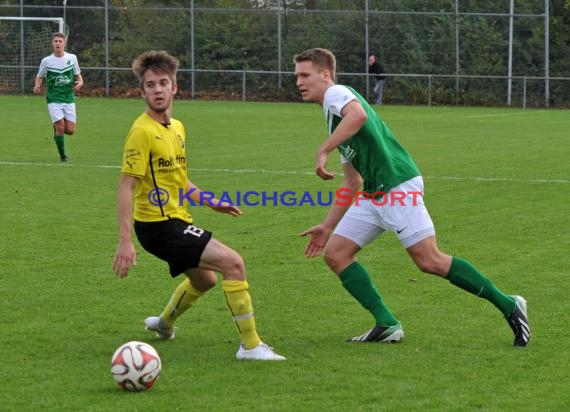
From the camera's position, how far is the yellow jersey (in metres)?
6.42

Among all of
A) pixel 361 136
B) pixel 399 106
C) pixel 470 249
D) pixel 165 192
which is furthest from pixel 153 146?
pixel 399 106

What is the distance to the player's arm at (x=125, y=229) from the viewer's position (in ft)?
20.5

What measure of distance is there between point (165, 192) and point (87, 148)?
1467 cm

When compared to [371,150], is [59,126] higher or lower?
lower

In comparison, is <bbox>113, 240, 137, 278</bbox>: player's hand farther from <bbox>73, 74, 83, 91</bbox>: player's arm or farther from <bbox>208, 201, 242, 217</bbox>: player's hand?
<bbox>73, 74, 83, 91</bbox>: player's arm

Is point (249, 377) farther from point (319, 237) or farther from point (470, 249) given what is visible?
point (470, 249)

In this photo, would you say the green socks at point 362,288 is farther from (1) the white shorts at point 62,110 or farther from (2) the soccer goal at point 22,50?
(2) the soccer goal at point 22,50

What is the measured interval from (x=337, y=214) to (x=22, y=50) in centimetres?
3524

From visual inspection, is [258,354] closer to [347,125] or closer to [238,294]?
[238,294]

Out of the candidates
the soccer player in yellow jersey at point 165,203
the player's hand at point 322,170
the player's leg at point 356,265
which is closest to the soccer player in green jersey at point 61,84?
the player's leg at point 356,265

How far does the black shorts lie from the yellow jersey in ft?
0.15

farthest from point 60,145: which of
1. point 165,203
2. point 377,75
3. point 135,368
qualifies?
point 377,75

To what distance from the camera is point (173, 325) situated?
7.13 m

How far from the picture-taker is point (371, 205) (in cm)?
689
